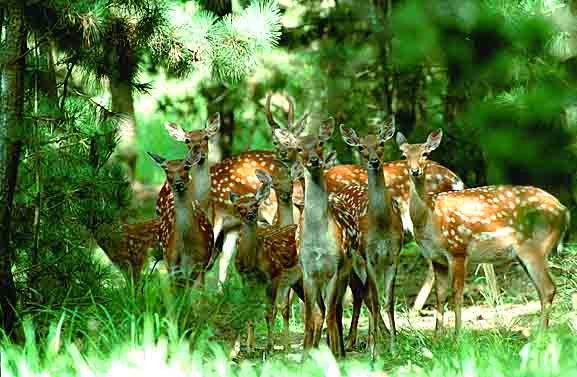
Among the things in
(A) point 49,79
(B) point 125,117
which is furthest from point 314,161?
(A) point 49,79

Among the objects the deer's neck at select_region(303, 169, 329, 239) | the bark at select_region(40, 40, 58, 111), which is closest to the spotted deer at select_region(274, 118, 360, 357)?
the deer's neck at select_region(303, 169, 329, 239)

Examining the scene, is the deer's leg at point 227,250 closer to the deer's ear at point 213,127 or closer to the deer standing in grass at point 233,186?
the deer standing in grass at point 233,186

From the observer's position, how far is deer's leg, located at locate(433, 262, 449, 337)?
819cm

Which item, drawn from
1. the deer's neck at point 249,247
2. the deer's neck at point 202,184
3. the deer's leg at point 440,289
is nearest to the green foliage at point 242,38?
the deer's neck at point 249,247

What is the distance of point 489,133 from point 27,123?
3.90m

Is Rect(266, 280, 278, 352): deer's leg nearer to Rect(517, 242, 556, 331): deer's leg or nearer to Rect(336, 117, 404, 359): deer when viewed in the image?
Rect(336, 117, 404, 359): deer

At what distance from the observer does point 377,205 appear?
7.65 meters

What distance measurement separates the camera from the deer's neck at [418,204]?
849cm

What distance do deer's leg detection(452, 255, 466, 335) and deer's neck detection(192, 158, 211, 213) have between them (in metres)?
2.30

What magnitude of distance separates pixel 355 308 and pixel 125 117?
2274mm

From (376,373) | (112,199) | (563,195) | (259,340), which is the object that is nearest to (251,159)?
(259,340)

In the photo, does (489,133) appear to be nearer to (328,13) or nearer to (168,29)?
(168,29)

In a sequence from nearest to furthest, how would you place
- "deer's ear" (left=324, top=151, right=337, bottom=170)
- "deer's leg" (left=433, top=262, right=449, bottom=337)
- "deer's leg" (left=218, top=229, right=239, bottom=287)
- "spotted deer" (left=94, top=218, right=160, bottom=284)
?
"deer's ear" (left=324, top=151, right=337, bottom=170)
"deer's leg" (left=433, top=262, right=449, bottom=337)
"spotted deer" (left=94, top=218, right=160, bottom=284)
"deer's leg" (left=218, top=229, right=239, bottom=287)

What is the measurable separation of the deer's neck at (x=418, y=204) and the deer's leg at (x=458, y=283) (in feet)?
1.33
